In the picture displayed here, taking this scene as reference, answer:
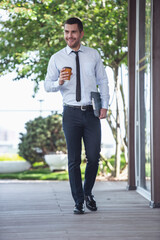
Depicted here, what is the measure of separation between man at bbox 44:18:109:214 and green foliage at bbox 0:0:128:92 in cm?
307

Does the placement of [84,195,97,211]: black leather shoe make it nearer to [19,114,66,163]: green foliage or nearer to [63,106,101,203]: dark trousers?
[63,106,101,203]: dark trousers

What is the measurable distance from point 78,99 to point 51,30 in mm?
3423

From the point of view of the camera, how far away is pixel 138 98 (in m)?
4.80

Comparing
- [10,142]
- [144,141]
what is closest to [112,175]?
[144,141]

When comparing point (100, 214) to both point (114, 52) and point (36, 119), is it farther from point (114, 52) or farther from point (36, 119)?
point (36, 119)

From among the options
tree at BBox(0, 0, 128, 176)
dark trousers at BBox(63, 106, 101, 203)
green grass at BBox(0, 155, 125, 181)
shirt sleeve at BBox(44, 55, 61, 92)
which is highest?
tree at BBox(0, 0, 128, 176)

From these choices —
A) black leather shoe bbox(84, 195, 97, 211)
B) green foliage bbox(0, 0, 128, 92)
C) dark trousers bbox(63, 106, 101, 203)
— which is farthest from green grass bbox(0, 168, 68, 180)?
dark trousers bbox(63, 106, 101, 203)

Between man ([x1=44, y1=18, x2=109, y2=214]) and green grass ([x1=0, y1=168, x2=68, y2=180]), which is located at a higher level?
man ([x1=44, y1=18, x2=109, y2=214])

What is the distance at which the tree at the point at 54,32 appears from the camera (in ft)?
21.1

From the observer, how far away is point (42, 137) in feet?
28.0

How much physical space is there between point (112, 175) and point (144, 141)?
8.00 feet

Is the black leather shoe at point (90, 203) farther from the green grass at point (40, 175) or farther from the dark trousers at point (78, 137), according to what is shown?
the green grass at point (40, 175)

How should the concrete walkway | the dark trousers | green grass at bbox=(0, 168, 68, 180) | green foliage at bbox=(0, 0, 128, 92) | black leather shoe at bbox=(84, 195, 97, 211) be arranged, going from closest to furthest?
the concrete walkway, the dark trousers, black leather shoe at bbox=(84, 195, 97, 211), green foliage at bbox=(0, 0, 128, 92), green grass at bbox=(0, 168, 68, 180)

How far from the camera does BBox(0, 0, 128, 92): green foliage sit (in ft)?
21.1
